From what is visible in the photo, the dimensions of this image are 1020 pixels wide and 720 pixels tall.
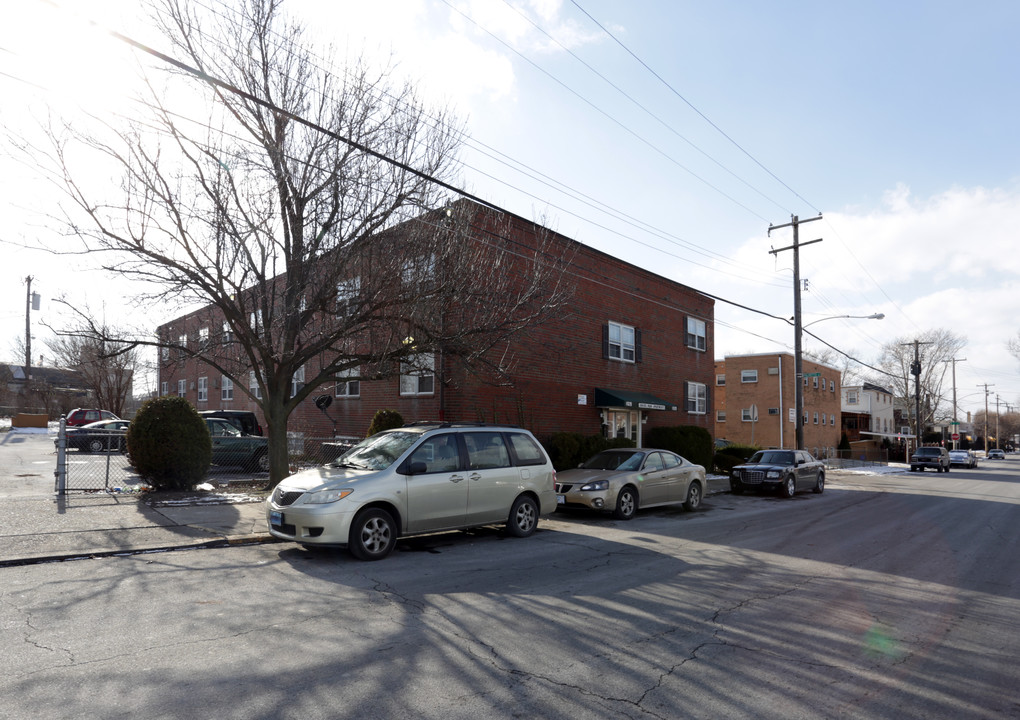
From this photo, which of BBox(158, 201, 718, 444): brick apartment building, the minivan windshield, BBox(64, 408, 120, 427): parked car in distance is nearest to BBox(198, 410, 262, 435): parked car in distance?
BBox(158, 201, 718, 444): brick apartment building

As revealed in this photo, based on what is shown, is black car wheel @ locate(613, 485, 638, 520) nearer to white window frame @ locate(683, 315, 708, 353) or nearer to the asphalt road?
the asphalt road

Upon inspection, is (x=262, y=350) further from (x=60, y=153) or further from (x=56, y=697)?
(x=56, y=697)

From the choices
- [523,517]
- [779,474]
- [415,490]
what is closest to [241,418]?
[523,517]

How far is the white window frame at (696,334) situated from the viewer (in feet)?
96.3

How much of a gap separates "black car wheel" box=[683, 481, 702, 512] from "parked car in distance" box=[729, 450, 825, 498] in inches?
206

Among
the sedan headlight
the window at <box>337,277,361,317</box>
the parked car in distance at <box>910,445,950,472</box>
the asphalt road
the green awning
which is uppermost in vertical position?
the window at <box>337,277,361,317</box>

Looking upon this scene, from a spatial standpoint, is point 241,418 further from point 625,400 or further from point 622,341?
point 622,341

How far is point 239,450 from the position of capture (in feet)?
63.3

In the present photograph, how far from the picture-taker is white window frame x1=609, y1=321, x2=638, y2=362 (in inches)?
960

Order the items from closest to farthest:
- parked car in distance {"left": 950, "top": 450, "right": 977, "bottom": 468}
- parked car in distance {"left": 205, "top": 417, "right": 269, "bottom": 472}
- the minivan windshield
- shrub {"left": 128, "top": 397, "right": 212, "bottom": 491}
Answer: the minivan windshield, shrub {"left": 128, "top": 397, "right": 212, "bottom": 491}, parked car in distance {"left": 205, "top": 417, "right": 269, "bottom": 472}, parked car in distance {"left": 950, "top": 450, "right": 977, "bottom": 468}

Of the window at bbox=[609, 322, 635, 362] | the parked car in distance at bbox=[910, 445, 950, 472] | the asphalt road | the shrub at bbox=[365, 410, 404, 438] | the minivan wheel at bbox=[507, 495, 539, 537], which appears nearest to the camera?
the asphalt road

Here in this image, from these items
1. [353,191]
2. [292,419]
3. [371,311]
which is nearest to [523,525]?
[371,311]

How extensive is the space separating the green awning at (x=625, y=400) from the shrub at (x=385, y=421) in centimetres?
748

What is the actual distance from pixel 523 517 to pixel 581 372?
12.2 meters
